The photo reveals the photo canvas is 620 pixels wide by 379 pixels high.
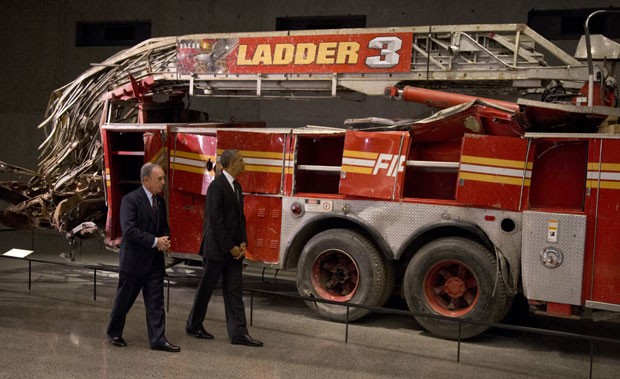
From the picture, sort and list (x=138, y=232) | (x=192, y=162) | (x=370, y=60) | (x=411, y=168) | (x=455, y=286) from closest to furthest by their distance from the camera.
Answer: (x=138, y=232) < (x=455, y=286) < (x=411, y=168) < (x=370, y=60) < (x=192, y=162)

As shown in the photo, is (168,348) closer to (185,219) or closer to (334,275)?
(334,275)

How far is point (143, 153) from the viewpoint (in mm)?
9938

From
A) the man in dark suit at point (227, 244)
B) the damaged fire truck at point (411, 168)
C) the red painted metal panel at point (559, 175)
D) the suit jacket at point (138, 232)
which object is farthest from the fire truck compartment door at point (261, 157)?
the red painted metal panel at point (559, 175)

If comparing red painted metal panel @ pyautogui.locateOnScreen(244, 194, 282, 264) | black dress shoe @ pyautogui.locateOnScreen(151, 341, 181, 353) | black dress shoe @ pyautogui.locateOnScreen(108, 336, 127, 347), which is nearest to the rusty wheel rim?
red painted metal panel @ pyautogui.locateOnScreen(244, 194, 282, 264)

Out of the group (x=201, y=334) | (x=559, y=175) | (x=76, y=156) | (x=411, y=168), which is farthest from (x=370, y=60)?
(x=76, y=156)

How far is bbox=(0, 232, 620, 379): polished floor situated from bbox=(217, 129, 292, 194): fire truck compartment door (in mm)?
1508

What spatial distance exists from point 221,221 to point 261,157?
207cm

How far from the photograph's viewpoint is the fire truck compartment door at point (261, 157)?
8.95 m

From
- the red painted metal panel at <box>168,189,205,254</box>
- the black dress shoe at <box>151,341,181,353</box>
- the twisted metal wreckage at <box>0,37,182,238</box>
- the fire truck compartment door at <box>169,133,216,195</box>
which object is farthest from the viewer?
the twisted metal wreckage at <box>0,37,182,238</box>

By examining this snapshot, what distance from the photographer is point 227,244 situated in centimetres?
713

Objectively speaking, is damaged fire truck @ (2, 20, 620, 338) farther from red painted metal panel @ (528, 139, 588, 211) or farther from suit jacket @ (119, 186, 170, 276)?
suit jacket @ (119, 186, 170, 276)

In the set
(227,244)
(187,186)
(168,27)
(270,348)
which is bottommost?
(270,348)

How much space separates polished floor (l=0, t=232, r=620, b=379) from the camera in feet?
21.6

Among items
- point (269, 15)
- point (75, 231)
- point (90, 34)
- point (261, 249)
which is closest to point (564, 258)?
point (261, 249)
